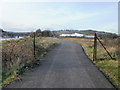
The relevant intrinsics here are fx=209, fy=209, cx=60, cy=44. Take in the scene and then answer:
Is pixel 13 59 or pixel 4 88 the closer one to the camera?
pixel 4 88

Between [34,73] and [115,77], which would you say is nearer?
[115,77]

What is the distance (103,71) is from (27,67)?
432cm

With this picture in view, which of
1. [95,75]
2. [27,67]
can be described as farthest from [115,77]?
[27,67]

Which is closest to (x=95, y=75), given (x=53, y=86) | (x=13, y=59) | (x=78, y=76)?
(x=78, y=76)

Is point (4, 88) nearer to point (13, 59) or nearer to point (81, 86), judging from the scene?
point (81, 86)

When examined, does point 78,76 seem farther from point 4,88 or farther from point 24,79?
point 4,88

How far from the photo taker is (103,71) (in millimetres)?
11453

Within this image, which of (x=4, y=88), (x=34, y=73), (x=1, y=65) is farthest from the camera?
(x=1, y=65)

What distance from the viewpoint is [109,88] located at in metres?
8.15

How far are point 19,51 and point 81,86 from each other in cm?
834

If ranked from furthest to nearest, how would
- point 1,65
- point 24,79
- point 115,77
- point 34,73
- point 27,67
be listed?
point 1,65 → point 27,67 → point 34,73 → point 115,77 → point 24,79

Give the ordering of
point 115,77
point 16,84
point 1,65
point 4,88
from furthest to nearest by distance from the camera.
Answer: point 1,65, point 115,77, point 16,84, point 4,88

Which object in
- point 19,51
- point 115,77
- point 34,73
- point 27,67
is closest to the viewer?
point 115,77

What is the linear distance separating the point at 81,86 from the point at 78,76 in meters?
1.89
